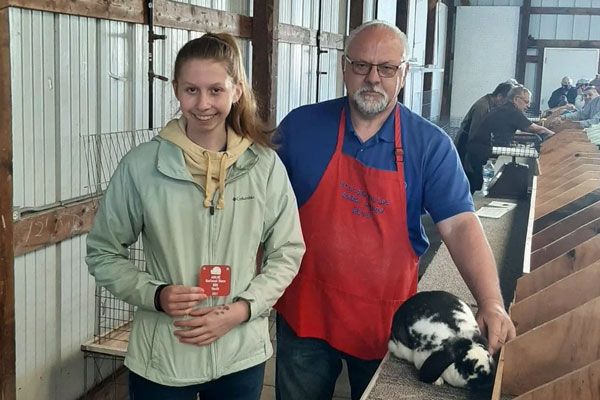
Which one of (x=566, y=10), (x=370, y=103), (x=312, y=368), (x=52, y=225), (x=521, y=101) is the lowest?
(x=312, y=368)

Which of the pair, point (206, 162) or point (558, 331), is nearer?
point (206, 162)

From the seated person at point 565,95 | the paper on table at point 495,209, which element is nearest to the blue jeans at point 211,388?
the paper on table at point 495,209

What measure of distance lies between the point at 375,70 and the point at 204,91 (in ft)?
2.02

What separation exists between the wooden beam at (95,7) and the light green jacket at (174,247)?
1.16 m

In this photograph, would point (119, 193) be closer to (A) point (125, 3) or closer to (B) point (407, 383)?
(B) point (407, 383)

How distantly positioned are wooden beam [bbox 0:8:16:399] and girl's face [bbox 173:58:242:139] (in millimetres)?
1057

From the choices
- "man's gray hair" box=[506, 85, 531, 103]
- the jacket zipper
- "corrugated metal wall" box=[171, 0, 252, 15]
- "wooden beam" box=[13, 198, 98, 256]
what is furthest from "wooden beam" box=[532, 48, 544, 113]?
the jacket zipper

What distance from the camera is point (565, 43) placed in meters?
16.0

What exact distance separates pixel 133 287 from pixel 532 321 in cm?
146

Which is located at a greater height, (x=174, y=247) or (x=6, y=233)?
(x=174, y=247)

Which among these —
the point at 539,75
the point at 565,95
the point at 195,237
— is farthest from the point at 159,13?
the point at 539,75

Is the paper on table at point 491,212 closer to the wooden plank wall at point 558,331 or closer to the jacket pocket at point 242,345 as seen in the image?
the wooden plank wall at point 558,331

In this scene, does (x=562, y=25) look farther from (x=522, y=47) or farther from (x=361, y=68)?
(x=361, y=68)

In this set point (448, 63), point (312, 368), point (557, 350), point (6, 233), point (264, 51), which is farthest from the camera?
point (448, 63)
